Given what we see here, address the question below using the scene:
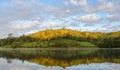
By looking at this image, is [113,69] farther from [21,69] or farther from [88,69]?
[21,69]

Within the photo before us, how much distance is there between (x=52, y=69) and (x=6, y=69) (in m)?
7.37

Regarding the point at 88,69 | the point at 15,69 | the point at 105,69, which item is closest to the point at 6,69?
the point at 15,69

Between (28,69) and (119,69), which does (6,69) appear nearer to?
(28,69)

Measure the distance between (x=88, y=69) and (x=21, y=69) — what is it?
10.8m

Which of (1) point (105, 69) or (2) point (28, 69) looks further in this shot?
(2) point (28, 69)

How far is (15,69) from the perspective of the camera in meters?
41.2

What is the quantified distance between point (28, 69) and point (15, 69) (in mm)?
2352

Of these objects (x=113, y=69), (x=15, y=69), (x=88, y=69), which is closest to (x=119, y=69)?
(x=113, y=69)

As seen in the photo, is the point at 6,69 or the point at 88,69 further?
the point at 6,69

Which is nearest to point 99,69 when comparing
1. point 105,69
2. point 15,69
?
point 105,69

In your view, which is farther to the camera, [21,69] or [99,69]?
[21,69]

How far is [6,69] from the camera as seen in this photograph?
41.0m

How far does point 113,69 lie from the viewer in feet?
125

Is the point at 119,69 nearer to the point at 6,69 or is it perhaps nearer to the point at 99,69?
the point at 99,69
